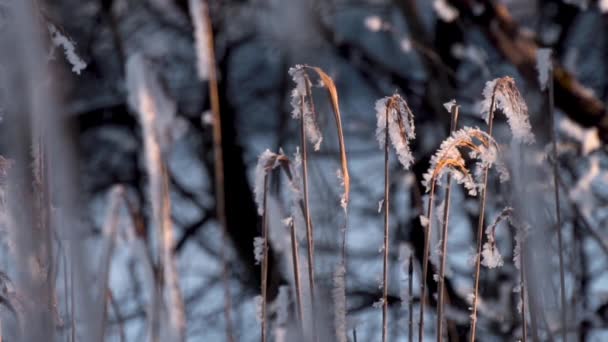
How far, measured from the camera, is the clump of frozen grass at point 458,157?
0.88 m

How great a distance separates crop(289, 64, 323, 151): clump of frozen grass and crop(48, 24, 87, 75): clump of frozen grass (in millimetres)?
275

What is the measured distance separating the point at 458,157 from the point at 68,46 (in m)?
0.52

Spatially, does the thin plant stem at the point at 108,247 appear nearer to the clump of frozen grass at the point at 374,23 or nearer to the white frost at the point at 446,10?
the clump of frozen grass at the point at 374,23

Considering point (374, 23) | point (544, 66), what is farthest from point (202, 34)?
point (374, 23)

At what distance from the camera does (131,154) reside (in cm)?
479

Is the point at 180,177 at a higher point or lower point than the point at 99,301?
higher

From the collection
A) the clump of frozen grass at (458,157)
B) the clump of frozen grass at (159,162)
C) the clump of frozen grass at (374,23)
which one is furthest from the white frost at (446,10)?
the clump of frozen grass at (458,157)

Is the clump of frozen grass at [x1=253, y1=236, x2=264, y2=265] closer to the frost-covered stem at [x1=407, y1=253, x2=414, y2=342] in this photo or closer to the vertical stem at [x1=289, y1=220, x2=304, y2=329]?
the vertical stem at [x1=289, y1=220, x2=304, y2=329]

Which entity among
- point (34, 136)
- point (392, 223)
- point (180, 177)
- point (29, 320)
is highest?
point (180, 177)

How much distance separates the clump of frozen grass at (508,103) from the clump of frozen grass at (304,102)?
0.71 ft

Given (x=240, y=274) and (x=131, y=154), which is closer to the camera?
(x=240, y=274)

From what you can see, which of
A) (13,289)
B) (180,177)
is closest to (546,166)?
(13,289)

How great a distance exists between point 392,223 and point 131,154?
2109mm

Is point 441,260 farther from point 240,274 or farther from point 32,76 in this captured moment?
point 240,274
